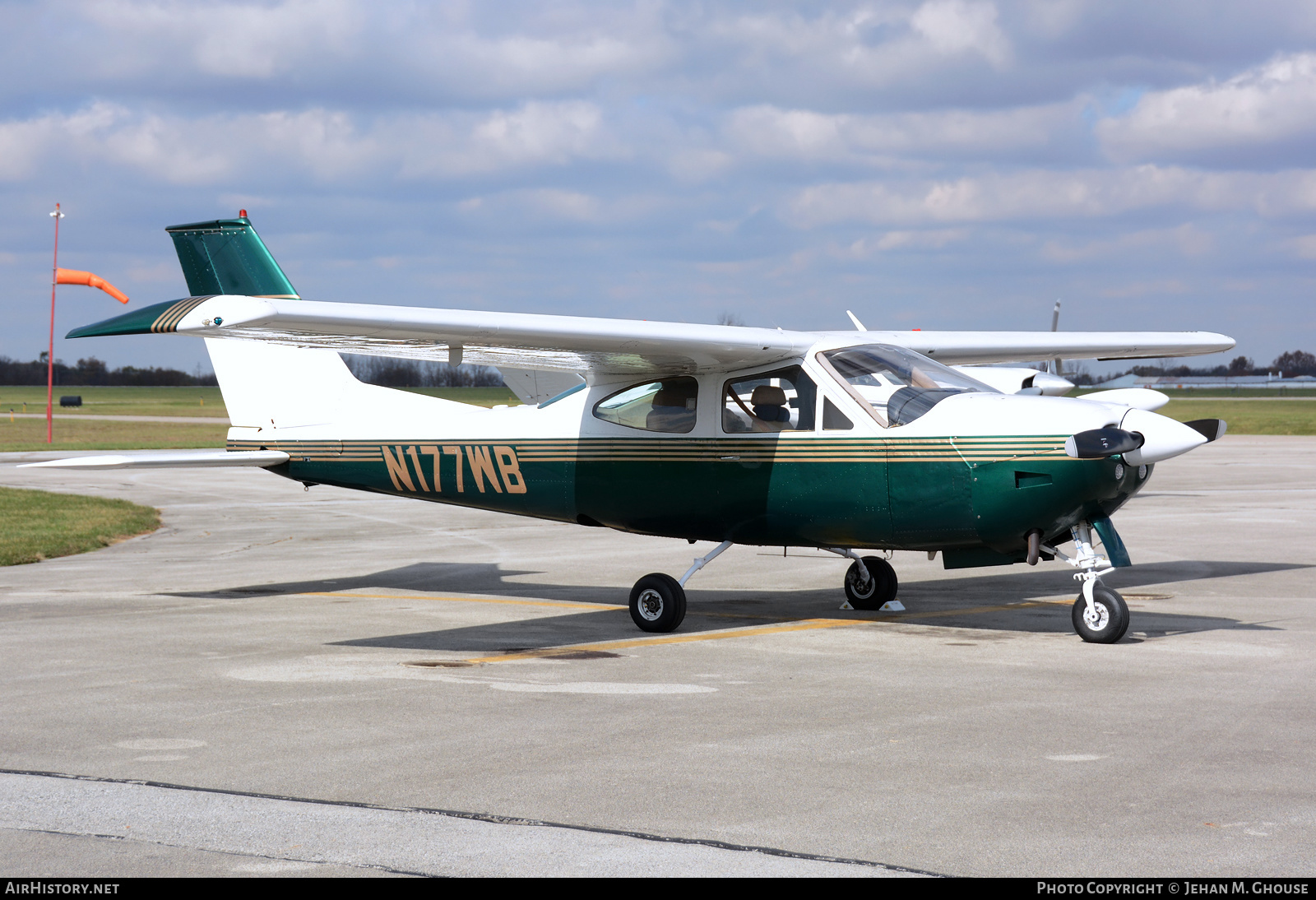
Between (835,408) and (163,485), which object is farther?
(163,485)

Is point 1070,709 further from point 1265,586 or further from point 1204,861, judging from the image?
point 1265,586

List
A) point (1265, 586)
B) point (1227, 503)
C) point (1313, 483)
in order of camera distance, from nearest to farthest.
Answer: point (1265, 586) < point (1227, 503) < point (1313, 483)

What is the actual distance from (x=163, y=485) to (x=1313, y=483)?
23.8 metres

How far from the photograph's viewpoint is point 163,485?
89.2 ft

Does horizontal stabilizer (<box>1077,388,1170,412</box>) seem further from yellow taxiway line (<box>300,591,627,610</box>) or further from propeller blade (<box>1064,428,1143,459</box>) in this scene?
yellow taxiway line (<box>300,591,627,610</box>)

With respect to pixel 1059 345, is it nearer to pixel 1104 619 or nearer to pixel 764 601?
pixel 764 601

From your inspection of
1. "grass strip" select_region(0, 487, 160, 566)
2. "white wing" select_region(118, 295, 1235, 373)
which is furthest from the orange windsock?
"white wing" select_region(118, 295, 1235, 373)

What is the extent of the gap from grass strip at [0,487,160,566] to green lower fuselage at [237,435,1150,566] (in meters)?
5.48

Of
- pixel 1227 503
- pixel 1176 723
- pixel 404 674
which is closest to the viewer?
pixel 1176 723

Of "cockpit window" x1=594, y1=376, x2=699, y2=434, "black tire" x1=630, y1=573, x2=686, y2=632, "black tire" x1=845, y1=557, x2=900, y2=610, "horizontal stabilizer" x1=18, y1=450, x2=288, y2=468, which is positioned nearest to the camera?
"black tire" x1=630, y1=573, x2=686, y2=632

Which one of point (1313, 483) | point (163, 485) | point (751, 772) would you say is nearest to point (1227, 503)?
point (1313, 483)

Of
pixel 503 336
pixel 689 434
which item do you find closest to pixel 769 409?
pixel 689 434

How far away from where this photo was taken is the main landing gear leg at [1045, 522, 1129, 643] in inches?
347

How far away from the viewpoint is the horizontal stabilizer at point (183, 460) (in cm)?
1063
